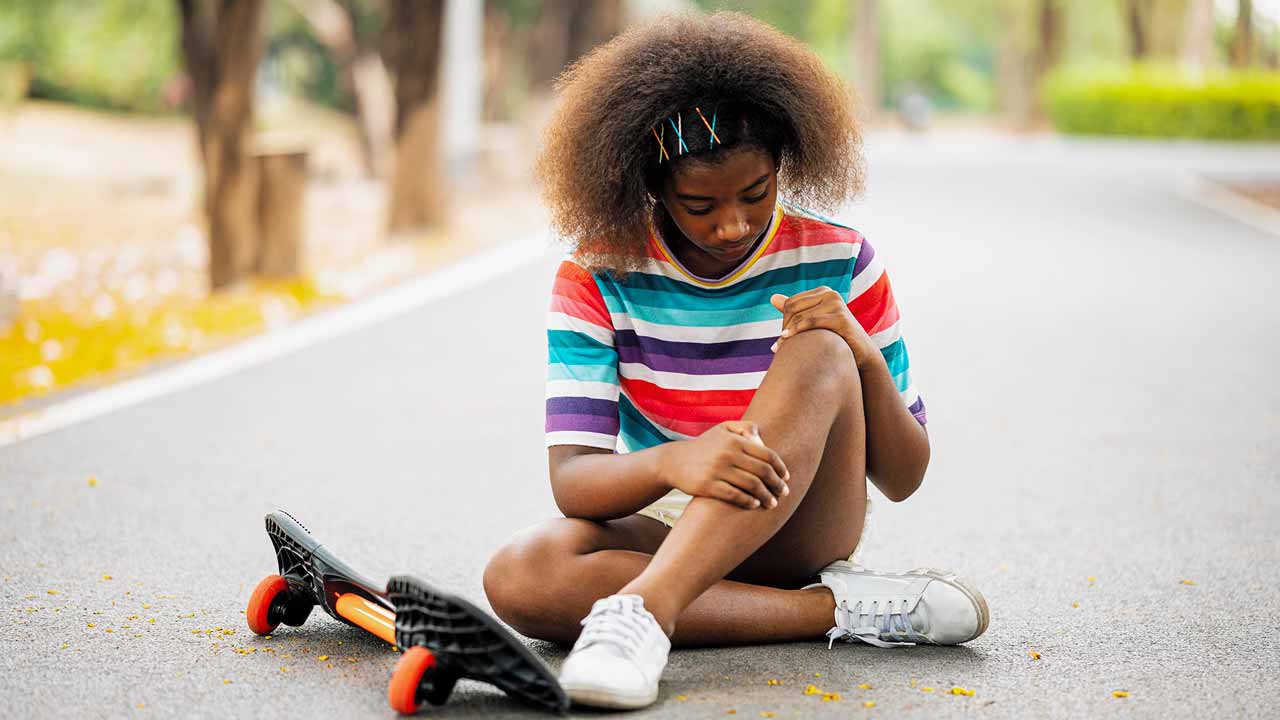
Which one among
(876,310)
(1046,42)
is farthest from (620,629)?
(1046,42)

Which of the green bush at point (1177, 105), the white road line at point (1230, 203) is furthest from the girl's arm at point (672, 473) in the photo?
the green bush at point (1177, 105)


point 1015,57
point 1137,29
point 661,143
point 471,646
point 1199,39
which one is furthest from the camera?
point 1015,57

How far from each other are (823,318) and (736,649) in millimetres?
797

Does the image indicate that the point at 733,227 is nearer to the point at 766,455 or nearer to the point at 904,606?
the point at 766,455

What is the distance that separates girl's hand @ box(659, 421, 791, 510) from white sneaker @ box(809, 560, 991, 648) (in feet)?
1.60

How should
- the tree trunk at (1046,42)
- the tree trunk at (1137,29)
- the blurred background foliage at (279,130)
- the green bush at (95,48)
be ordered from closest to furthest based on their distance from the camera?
the blurred background foliage at (279,130), the green bush at (95,48), the tree trunk at (1137,29), the tree trunk at (1046,42)

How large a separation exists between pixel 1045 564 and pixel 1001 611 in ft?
1.91

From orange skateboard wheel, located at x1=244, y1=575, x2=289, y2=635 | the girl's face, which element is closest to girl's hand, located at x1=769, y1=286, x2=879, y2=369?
the girl's face

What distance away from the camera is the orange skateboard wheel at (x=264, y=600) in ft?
12.0

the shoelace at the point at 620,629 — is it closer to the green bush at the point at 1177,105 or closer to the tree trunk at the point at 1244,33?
the green bush at the point at 1177,105

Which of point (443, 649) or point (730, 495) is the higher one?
point (730, 495)

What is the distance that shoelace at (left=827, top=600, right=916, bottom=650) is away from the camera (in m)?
3.53

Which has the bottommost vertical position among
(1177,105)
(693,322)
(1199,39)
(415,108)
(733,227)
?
(693,322)

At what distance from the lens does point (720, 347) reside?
3516 millimetres
